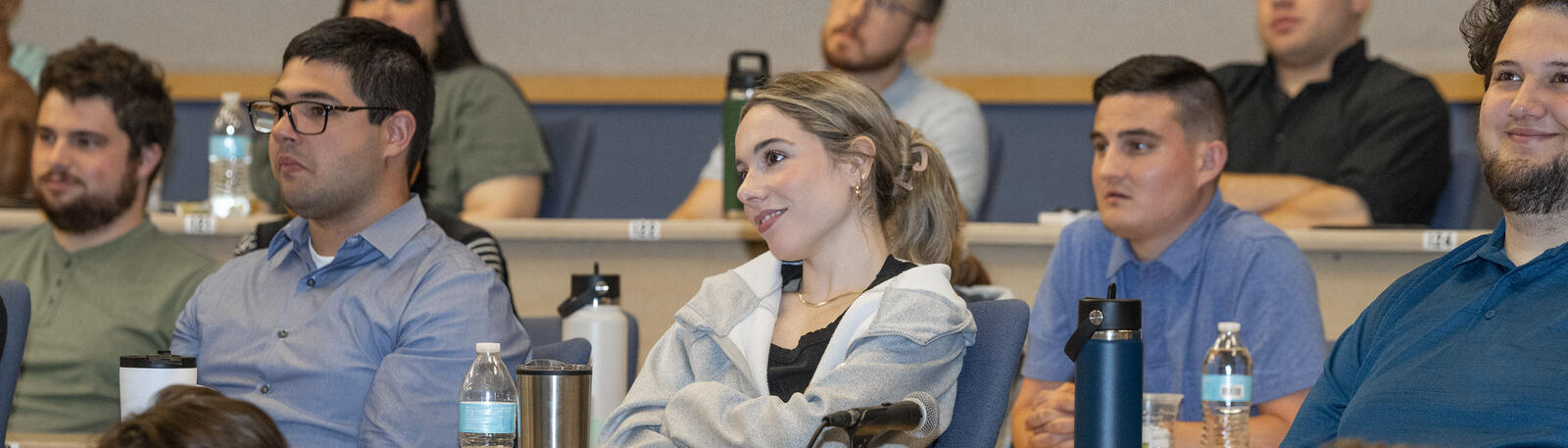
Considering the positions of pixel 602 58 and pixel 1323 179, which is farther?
pixel 602 58

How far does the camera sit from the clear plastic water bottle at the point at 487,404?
1.88 meters

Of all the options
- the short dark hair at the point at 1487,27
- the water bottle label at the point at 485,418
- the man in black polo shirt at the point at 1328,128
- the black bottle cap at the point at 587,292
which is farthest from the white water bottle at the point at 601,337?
the man in black polo shirt at the point at 1328,128

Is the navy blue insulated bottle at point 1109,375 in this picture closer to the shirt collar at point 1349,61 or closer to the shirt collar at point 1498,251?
the shirt collar at point 1498,251

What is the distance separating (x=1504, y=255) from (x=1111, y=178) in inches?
37.2

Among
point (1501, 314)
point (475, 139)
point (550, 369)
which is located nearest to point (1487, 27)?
point (1501, 314)

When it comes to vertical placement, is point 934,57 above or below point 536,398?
above

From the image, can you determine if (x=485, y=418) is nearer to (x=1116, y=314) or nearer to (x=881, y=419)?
(x=881, y=419)

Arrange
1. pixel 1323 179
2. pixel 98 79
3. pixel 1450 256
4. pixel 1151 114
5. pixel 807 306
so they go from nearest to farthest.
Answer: pixel 1450 256, pixel 807 306, pixel 1151 114, pixel 98 79, pixel 1323 179

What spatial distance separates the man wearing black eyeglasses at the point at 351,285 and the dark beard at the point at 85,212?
0.78 m

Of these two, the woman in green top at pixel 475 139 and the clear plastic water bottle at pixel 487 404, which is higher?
the woman in green top at pixel 475 139

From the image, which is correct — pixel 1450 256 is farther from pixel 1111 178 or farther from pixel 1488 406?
pixel 1111 178

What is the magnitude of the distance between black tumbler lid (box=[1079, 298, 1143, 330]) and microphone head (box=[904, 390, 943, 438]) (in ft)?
0.70

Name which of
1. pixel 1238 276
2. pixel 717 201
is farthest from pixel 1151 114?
pixel 717 201

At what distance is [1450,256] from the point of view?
6.51 feet
